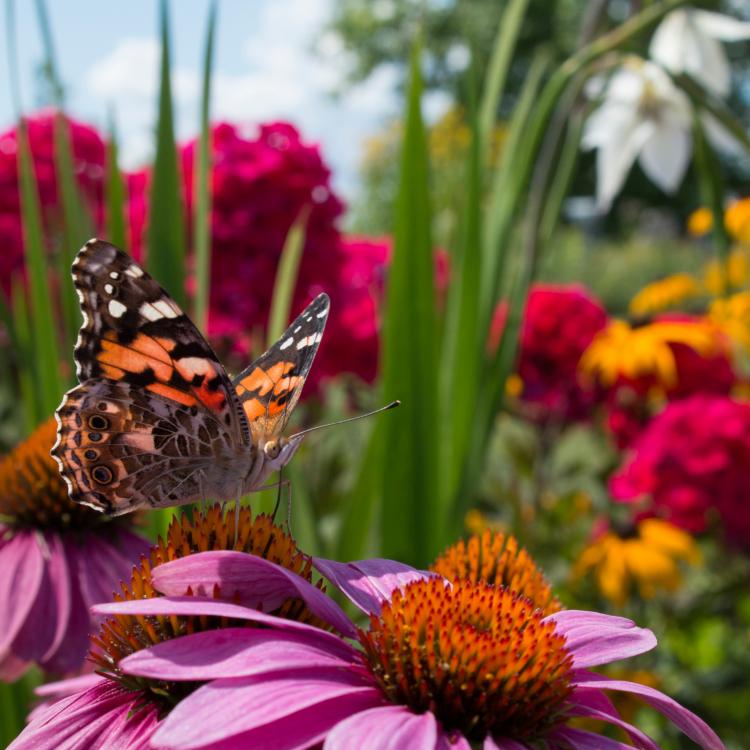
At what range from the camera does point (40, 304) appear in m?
1.11

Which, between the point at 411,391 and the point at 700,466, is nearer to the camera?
the point at 411,391

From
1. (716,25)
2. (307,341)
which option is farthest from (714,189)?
(307,341)

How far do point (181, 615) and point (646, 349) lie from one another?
64.4 inches

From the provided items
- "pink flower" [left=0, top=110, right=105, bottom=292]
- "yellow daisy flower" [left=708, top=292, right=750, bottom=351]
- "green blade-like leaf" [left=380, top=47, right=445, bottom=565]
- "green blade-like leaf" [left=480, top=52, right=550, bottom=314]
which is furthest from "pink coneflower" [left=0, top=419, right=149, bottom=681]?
"yellow daisy flower" [left=708, top=292, right=750, bottom=351]

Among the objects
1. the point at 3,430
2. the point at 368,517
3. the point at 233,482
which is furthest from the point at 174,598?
the point at 3,430

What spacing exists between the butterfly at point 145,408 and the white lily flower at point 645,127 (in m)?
0.82

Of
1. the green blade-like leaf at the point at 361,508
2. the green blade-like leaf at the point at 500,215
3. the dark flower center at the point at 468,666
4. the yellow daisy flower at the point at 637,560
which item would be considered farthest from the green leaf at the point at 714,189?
the dark flower center at the point at 468,666

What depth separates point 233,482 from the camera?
766 millimetres

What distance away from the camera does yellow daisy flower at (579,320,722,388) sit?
2.03 metres

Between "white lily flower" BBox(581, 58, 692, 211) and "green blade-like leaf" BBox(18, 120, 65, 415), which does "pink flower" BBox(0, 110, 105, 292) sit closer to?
"green blade-like leaf" BBox(18, 120, 65, 415)

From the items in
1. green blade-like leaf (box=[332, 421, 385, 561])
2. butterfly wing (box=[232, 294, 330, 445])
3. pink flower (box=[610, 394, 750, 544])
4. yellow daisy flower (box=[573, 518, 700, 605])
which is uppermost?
butterfly wing (box=[232, 294, 330, 445])

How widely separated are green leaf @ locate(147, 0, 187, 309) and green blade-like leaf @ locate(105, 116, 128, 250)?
4 centimetres

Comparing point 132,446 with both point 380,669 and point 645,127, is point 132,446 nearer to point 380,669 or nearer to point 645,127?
point 380,669

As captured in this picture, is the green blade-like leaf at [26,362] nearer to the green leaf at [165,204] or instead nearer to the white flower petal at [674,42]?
the green leaf at [165,204]
